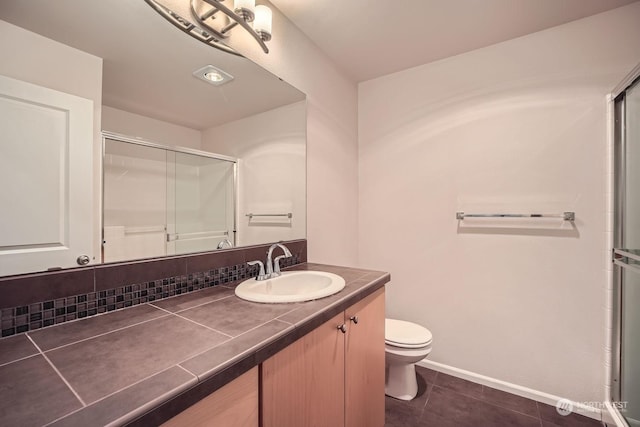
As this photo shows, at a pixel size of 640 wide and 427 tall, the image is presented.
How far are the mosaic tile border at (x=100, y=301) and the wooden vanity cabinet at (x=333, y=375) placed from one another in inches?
22.7

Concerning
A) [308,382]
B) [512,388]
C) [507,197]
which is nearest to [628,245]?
[507,197]

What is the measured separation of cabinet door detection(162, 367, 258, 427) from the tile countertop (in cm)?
4

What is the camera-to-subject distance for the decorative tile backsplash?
2.53 ft

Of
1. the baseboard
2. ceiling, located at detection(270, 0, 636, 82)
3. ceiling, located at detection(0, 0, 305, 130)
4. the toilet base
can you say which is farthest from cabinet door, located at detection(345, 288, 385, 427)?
ceiling, located at detection(270, 0, 636, 82)

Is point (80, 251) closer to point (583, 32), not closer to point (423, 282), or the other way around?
point (423, 282)

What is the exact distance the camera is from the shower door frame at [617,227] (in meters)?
1.52

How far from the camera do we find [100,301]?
0.92 meters

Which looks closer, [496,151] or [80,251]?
[80,251]

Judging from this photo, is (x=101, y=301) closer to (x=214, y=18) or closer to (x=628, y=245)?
(x=214, y=18)

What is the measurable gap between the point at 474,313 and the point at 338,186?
1323 mm

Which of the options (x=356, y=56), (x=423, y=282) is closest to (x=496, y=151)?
(x=423, y=282)

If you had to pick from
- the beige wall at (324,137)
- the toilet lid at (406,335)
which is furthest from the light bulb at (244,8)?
the toilet lid at (406,335)

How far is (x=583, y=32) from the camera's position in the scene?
1.65 meters

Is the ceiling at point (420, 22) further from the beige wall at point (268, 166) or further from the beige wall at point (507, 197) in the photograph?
the beige wall at point (268, 166)
